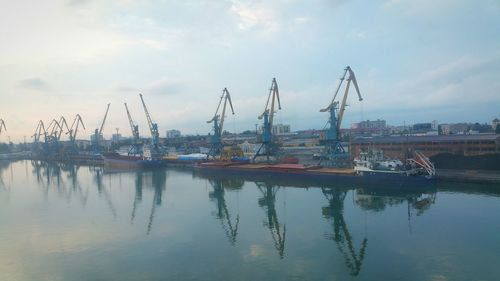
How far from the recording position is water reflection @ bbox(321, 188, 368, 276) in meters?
9.93

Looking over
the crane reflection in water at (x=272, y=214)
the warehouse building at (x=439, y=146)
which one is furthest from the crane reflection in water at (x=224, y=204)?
the warehouse building at (x=439, y=146)

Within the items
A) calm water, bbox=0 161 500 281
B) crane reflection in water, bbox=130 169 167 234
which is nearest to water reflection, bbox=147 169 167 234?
crane reflection in water, bbox=130 169 167 234

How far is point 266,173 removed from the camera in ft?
94.1

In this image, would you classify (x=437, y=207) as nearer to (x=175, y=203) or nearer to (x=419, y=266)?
(x=419, y=266)

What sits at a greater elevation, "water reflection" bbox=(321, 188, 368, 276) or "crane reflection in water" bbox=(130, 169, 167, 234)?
"crane reflection in water" bbox=(130, 169, 167, 234)

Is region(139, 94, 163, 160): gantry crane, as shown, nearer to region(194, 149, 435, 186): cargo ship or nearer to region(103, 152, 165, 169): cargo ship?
region(103, 152, 165, 169): cargo ship

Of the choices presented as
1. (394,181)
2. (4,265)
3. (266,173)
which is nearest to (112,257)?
(4,265)

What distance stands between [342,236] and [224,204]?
803cm

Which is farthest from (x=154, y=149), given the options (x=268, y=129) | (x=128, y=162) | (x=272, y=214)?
(x=272, y=214)

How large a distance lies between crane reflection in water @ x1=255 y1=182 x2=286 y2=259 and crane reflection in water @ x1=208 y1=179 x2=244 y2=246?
137 cm

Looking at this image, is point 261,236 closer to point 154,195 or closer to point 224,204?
point 224,204

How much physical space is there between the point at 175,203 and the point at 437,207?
12.9 meters

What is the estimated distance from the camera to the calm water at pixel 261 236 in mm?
9312

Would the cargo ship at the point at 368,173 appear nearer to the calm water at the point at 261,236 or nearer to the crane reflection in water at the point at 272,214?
the calm water at the point at 261,236
